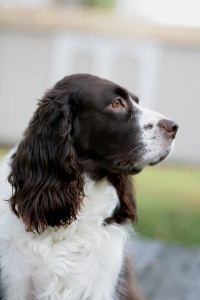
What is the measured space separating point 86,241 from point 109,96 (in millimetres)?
974

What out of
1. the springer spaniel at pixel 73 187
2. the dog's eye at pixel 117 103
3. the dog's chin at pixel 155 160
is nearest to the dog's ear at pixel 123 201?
the springer spaniel at pixel 73 187

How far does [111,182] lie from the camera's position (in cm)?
364

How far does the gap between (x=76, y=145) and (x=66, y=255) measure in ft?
2.38

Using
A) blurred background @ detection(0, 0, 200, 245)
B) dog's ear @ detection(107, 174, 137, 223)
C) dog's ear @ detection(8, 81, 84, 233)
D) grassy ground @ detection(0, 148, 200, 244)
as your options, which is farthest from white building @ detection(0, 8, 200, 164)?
dog's ear @ detection(8, 81, 84, 233)

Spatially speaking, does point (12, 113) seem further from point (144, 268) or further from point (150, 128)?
point (150, 128)

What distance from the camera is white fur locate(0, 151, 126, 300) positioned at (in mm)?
3303

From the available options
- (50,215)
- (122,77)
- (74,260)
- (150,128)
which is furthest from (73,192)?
(122,77)

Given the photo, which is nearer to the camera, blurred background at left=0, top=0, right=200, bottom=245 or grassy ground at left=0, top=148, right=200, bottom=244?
grassy ground at left=0, top=148, right=200, bottom=244

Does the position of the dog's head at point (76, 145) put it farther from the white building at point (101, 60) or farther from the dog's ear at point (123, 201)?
the white building at point (101, 60)

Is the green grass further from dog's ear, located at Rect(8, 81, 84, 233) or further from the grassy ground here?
dog's ear, located at Rect(8, 81, 84, 233)

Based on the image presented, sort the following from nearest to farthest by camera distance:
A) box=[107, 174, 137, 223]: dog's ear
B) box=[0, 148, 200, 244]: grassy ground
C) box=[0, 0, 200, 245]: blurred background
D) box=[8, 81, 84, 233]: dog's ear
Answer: box=[8, 81, 84, 233]: dog's ear < box=[107, 174, 137, 223]: dog's ear < box=[0, 148, 200, 244]: grassy ground < box=[0, 0, 200, 245]: blurred background

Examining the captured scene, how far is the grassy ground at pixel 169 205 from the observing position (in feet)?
26.1

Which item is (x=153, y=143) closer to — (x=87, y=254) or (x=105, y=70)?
(x=87, y=254)

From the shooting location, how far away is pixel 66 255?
337 centimetres
